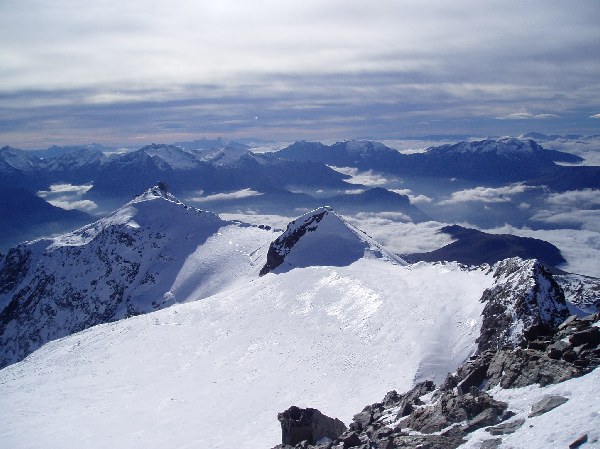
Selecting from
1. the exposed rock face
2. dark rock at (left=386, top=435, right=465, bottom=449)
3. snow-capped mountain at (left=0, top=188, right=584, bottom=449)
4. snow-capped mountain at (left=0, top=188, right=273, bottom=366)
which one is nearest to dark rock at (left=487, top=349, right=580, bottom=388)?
dark rock at (left=386, top=435, right=465, bottom=449)

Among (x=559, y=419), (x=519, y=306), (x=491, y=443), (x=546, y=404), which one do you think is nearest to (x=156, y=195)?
(x=519, y=306)

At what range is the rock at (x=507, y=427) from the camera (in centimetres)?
1580

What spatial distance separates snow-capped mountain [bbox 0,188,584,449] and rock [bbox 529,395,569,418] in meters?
16.4

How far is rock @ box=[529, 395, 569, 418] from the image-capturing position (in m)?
16.0

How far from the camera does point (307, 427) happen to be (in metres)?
22.8

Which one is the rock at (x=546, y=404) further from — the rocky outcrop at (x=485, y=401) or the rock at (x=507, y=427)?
the rock at (x=507, y=427)

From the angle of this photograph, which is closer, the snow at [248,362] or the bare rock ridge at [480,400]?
the bare rock ridge at [480,400]

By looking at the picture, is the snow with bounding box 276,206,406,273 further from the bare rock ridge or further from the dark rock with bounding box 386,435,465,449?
the dark rock with bounding box 386,435,465,449

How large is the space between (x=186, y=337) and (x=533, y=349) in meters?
46.2

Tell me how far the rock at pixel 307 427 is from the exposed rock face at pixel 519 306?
17.5 metres

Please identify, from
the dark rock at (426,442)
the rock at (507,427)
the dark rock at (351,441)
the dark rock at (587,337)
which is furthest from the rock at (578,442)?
Result: the dark rock at (351,441)

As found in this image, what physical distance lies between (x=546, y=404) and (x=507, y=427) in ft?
4.81

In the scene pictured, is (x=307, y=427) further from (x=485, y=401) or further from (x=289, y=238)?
(x=289, y=238)

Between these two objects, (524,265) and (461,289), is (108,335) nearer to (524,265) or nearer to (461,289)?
(461,289)
